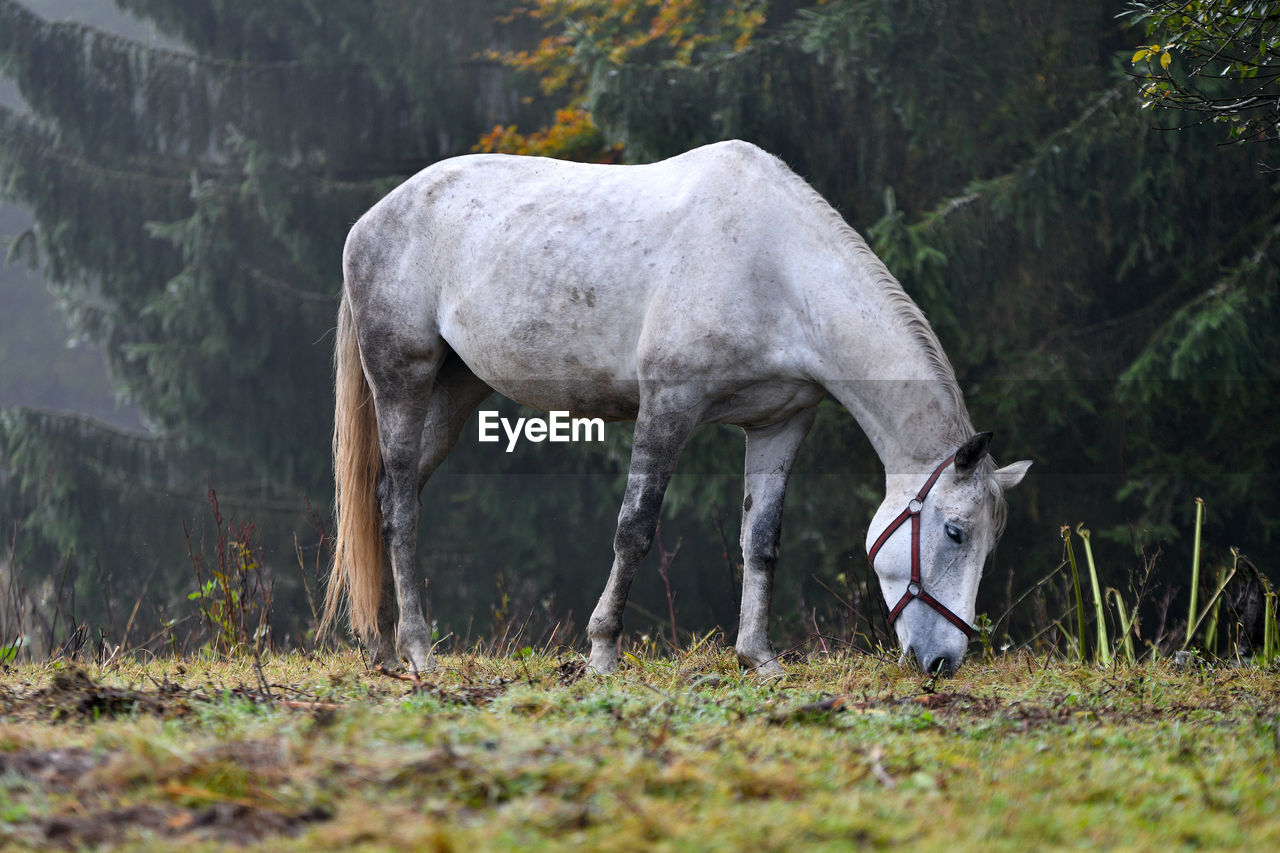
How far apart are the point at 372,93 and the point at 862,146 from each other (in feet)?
17.9

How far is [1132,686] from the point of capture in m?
3.78

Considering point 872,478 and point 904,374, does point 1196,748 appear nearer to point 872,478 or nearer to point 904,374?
point 904,374

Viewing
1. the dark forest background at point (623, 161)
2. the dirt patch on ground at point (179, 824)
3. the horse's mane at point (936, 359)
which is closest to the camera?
the dirt patch on ground at point (179, 824)

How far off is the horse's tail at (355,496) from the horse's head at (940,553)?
2.21 meters

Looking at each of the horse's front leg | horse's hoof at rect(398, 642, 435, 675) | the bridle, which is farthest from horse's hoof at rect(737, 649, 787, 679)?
horse's hoof at rect(398, 642, 435, 675)

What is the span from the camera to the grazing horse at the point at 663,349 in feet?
13.5

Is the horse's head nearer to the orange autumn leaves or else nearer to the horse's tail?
the horse's tail

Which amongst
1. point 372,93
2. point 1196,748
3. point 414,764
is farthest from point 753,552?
point 372,93

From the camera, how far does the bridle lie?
397 cm

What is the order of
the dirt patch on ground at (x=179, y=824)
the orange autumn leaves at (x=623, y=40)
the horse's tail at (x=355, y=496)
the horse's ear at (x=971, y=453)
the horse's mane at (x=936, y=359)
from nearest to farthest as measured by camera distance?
the dirt patch on ground at (x=179, y=824), the horse's ear at (x=971, y=453), the horse's mane at (x=936, y=359), the horse's tail at (x=355, y=496), the orange autumn leaves at (x=623, y=40)

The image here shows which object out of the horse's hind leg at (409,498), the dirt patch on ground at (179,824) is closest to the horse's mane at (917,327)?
the horse's hind leg at (409,498)

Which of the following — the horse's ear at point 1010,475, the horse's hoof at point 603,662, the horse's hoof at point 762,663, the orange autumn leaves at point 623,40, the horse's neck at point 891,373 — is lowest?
the horse's hoof at point 762,663

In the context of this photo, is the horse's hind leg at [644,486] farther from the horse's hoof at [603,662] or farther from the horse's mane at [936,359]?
the horse's mane at [936,359]

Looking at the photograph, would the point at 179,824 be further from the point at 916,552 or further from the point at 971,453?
the point at 971,453
